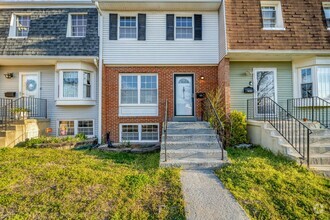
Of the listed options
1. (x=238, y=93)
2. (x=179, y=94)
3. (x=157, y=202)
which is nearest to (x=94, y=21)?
(x=179, y=94)

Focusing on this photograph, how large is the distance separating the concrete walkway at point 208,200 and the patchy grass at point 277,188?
0.57 feet

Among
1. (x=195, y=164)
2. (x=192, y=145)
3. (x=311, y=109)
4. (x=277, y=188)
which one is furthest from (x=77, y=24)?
(x=311, y=109)

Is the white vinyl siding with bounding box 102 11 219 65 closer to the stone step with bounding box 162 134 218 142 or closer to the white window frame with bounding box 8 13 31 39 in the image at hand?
the stone step with bounding box 162 134 218 142

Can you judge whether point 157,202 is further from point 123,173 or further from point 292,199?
point 292,199

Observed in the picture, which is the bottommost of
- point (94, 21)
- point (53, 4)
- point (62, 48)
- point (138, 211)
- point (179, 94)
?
point (138, 211)

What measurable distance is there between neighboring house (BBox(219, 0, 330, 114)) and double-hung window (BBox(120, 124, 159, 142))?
3.50 meters

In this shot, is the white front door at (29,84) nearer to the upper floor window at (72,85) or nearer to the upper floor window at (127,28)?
the upper floor window at (72,85)

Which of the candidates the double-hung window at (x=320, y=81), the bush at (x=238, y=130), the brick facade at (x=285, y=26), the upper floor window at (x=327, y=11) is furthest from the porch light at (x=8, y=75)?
the upper floor window at (x=327, y=11)

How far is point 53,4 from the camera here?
970cm

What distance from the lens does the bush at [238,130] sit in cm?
807

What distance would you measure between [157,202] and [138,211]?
17.0 inches

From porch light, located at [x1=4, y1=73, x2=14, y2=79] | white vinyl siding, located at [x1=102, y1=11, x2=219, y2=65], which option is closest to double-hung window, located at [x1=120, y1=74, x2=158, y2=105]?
white vinyl siding, located at [x1=102, y1=11, x2=219, y2=65]

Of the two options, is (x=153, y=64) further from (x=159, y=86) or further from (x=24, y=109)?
(x=24, y=109)

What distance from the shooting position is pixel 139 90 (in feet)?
31.8
